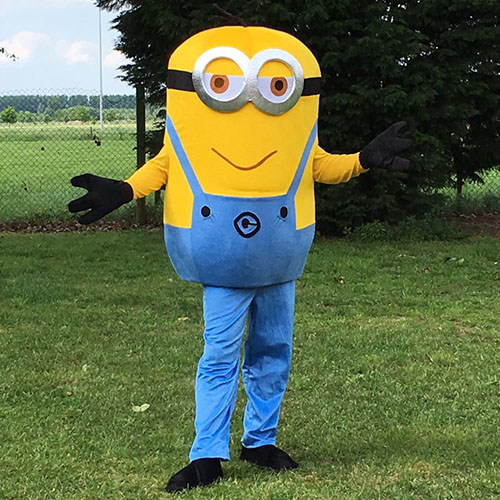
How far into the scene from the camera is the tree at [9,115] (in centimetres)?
1227

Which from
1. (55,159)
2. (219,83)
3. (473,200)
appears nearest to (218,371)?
(219,83)

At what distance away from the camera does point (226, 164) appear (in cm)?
312

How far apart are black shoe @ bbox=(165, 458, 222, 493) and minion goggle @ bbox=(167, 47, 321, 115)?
1.48m

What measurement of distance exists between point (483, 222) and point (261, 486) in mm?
8476

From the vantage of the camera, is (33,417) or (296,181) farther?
(33,417)

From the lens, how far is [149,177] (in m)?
3.29

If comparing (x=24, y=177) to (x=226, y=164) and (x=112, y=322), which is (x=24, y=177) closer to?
(x=112, y=322)

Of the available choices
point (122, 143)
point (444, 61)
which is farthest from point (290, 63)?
point (122, 143)

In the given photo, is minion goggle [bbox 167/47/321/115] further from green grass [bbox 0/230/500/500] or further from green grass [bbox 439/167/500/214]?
green grass [bbox 439/167/500/214]

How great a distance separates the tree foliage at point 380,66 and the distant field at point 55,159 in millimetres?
2450

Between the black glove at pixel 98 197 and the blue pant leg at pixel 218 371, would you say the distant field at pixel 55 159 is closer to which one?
the black glove at pixel 98 197

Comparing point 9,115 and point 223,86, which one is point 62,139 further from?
point 223,86

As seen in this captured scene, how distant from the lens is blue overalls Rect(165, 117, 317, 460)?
3.14 m

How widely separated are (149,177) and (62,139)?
31.8ft
